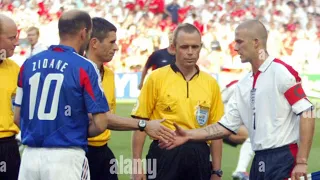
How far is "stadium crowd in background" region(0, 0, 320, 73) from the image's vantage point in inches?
998

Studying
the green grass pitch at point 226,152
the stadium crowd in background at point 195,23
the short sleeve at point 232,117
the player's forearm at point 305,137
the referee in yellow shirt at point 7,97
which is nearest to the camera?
the player's forearm at point 305,137

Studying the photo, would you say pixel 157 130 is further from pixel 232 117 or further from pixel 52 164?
pixel 52 164

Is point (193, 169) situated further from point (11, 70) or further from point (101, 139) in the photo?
point (11, 70)

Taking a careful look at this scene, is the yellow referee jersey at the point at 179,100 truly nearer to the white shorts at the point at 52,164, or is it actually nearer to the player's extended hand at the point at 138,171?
the player's extended hand at the point at 138,171

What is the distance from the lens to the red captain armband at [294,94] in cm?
635

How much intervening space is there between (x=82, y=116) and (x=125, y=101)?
670 inches

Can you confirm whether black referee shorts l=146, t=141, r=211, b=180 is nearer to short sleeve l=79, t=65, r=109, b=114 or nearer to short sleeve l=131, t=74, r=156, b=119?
short sleeve l=131, t=74, r=156, b=119

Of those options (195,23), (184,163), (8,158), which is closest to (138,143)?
(184,163)


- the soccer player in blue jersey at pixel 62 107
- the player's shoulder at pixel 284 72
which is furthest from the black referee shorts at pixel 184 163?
the soccer player in blue jersey at pixel 62 107

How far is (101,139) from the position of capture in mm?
7695

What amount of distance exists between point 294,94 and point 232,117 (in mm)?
802

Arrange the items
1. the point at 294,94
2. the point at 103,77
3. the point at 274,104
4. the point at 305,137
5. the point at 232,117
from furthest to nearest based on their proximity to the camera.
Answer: the point at 103,77
the point at 232,117
the point at 274,104
the point at 294,94
the point at 305,137

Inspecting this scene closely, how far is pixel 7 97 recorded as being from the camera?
7.34 metres

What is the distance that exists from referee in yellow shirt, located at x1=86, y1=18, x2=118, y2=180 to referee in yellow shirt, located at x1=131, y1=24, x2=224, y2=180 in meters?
0.39
